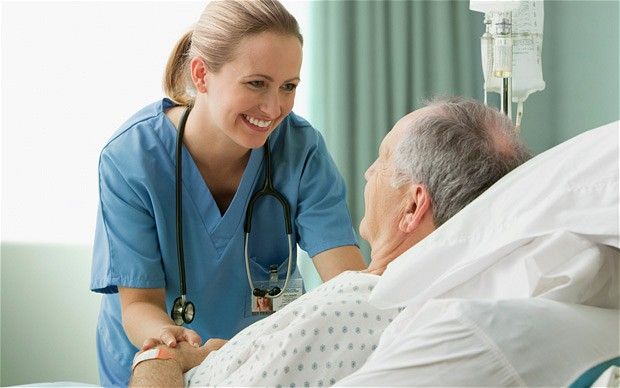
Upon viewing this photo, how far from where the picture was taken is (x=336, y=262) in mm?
2188

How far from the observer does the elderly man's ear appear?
1.54 m

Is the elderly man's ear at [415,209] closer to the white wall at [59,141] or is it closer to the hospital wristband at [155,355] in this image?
the hospital wristband at [155,355]

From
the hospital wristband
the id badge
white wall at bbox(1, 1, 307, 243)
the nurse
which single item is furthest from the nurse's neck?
white wall at bbox(1, 1, 307, 243)

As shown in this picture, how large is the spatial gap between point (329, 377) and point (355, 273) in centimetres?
22

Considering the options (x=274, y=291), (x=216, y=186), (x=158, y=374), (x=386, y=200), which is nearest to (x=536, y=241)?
(x=386, y=200)

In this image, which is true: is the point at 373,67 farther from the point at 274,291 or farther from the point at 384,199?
the point at 384,199

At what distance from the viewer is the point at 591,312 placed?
3.85ft

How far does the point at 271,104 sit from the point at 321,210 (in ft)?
0.94

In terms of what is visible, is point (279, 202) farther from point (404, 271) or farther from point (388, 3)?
point (388, 3)

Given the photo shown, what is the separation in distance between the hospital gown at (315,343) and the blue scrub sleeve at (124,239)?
564 millimetres

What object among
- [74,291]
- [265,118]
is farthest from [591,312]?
[74,291]

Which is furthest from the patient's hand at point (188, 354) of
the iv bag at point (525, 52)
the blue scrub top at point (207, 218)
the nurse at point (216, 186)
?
the iv bag at point (525, 52)

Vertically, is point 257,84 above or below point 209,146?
above

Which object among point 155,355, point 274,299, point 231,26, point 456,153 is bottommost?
point 274,299
